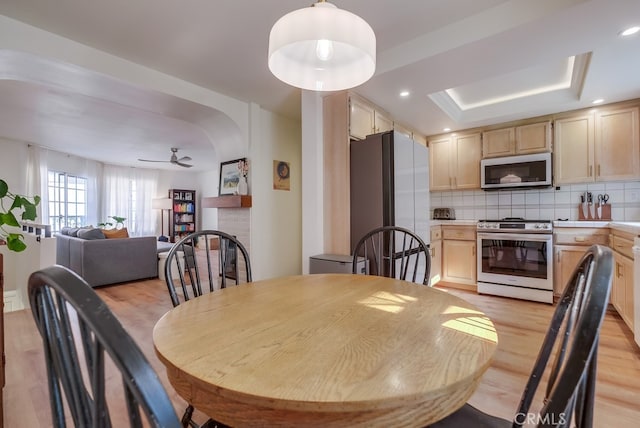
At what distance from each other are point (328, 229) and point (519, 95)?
2.69m

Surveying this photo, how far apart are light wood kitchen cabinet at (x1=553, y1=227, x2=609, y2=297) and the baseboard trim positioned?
5719 mm

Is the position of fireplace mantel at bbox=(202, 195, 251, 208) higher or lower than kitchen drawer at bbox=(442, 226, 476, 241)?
higher

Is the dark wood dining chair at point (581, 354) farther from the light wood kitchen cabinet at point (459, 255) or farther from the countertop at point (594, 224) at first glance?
the light wood kitchen cabinet at point (459, 255)

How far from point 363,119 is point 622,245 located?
241 centimetres

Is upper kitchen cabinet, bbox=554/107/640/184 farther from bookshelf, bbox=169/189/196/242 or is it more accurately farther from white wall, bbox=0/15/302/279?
bookshelf, bbox=169/189/196/242

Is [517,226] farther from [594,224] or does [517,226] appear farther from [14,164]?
[14,164]

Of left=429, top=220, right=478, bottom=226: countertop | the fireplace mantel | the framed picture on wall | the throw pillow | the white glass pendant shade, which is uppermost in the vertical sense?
the white glass pendant shade

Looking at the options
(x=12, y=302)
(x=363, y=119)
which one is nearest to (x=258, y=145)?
(x=363, y=119)

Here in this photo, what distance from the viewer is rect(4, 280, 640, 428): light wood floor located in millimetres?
1494

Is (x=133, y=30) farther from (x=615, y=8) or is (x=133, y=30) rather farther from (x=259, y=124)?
(x=615, y=8)

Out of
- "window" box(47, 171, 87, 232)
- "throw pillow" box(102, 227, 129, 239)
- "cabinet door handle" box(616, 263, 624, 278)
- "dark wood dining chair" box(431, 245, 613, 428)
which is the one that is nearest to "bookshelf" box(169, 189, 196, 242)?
"window" box(47, 171, 87, 232)

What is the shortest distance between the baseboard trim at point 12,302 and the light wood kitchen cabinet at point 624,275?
5.65m

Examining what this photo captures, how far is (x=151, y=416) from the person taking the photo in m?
0.33

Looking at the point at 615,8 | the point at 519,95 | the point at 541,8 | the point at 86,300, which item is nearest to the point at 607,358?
the point at 615,8
